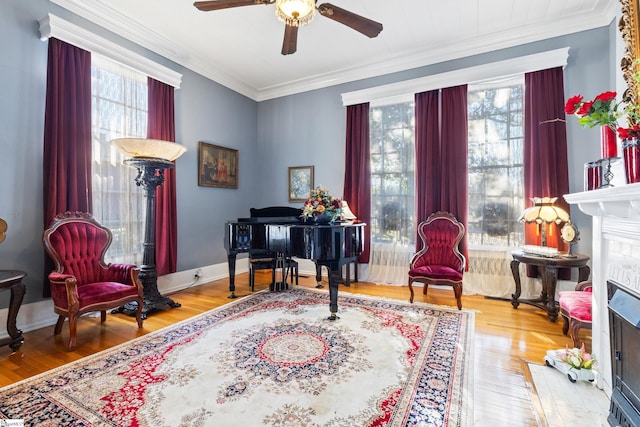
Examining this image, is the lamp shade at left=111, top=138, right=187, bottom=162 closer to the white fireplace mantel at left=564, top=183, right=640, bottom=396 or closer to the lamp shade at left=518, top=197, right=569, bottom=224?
the white fireplace mantel at left=564, top=183, right=640, bottom=396

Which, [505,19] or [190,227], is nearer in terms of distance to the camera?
[505,19]

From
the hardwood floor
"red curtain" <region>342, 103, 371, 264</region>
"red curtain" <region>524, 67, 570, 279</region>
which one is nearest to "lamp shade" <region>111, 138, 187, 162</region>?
the hardwood floor

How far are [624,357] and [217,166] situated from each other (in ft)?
16.1

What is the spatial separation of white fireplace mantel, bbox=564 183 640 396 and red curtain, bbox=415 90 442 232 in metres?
2.07

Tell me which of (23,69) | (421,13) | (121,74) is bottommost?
(23,69)

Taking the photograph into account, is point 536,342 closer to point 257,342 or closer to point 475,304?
point 475,304

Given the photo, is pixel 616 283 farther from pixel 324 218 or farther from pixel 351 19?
pixel 351 19

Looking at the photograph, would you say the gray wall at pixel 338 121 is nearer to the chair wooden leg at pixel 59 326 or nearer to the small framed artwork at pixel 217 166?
the small framed artwork at pixel 217 166

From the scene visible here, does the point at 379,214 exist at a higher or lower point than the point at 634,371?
higher

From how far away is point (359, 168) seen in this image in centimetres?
467

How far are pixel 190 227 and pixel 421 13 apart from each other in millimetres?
4113

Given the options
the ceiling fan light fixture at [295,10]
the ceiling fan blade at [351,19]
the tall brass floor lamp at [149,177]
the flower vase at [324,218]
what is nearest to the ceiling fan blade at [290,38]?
the ceiling fan light fixture at [295,10]

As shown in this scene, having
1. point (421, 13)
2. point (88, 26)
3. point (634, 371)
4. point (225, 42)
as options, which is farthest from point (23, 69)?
point (634, 371)

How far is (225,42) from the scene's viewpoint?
397 cm
